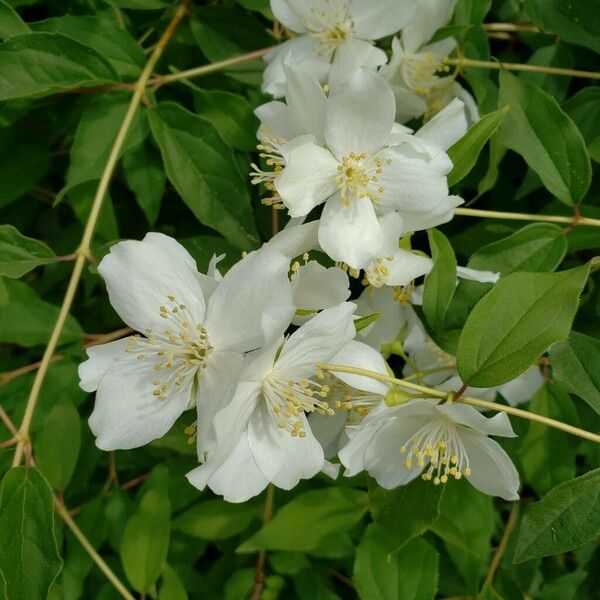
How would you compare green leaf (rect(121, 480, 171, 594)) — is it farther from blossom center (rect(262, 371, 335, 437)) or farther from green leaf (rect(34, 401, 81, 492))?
blossom center (rect(262, 371, 335, 437))

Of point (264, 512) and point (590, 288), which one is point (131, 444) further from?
point (590, 288)

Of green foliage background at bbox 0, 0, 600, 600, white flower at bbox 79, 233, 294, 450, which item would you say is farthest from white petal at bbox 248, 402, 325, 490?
green foliage background at bbox 0, 0, 600, 600

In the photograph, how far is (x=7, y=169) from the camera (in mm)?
1560

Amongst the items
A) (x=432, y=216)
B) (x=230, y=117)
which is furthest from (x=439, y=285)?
(x=230, y=117)

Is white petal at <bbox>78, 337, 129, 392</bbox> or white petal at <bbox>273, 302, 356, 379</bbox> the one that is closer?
white petal at <bbox>273, 302, 356, 379</bbox>

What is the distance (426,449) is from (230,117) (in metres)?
0.72

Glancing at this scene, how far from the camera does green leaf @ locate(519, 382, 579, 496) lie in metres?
1.28

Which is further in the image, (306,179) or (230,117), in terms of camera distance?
(230,117)

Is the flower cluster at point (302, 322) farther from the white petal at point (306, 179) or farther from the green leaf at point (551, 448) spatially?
the green leaf at point (551, 448)

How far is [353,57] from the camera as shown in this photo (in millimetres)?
1347

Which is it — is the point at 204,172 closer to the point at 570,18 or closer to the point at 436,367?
the point at 436,367

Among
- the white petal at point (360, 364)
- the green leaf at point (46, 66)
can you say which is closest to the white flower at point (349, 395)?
the white petal at point (360, 364)

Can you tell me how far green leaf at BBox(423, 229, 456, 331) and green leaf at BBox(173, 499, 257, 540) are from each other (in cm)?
60

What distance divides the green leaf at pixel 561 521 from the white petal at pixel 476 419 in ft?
0.43
